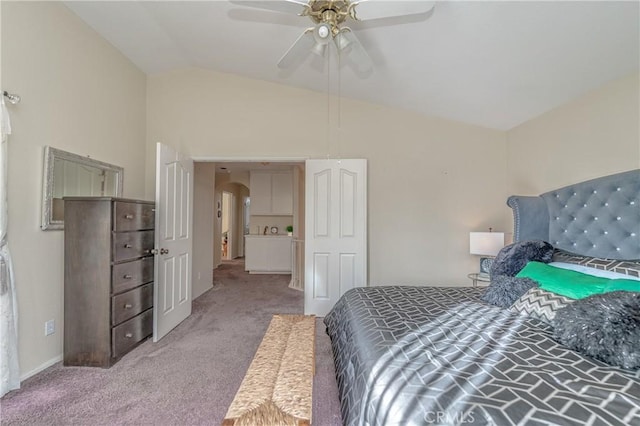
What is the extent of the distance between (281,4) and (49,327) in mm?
3084

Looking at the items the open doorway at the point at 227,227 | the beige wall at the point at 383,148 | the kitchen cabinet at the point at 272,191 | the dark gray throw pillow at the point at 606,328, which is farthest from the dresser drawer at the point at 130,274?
the open doorway at the point at 227,227

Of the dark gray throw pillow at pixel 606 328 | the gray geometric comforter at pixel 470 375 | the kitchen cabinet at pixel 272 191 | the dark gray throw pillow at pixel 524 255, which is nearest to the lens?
the gray geometric comforter at pixel 470 375

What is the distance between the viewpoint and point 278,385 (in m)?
1.42

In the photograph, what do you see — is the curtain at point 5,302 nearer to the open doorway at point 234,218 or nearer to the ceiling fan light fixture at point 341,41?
the open doorway at point 234,218

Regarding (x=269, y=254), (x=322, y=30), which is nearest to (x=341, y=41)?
(x=322, y=30)

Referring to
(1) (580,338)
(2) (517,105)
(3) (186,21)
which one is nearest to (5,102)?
(3) (186,21)

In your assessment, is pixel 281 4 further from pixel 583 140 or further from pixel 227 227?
pixel 227 227

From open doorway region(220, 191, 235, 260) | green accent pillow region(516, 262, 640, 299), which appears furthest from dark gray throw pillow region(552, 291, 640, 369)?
open doorway region(220, 191, 235, 260)

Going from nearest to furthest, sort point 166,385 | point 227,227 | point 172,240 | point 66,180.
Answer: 1. point 166,385
2. point 66,180
3. point 172,240
4. point 227,227

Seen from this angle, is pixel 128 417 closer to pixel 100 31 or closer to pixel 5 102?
pixel 5 102

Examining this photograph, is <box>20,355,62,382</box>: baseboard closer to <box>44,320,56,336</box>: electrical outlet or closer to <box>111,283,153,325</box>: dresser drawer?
<box>44,320,56,336</box>: electrical outlet

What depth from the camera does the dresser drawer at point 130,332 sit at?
251 centimetres

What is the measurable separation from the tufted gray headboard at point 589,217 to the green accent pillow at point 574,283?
18.2 inches

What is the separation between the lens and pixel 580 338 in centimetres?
129
